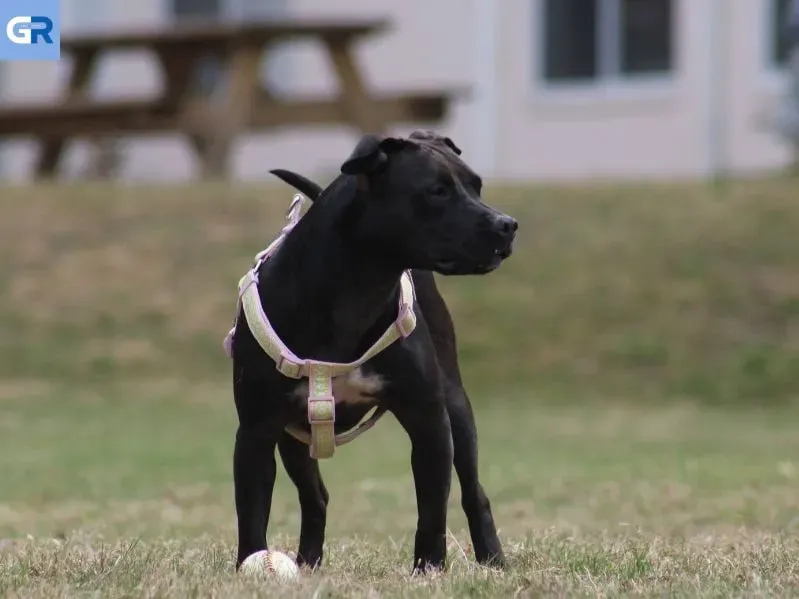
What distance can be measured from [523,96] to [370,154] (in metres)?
16.4

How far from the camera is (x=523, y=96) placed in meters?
20.5

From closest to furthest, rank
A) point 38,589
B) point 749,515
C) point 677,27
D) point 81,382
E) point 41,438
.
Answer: point 38,589 → point 749,515 → point 41,438 → point 81,382 → point 677,27

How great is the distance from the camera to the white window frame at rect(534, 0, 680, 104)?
2014cm

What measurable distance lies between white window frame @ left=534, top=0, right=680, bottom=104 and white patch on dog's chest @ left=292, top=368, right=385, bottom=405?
Result: 1604cm

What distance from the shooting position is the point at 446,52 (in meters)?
20.8

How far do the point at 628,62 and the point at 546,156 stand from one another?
5.25ft

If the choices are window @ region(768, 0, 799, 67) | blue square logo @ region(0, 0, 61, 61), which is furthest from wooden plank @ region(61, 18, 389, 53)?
blue square logo @ region(0, 0, 61, 61)

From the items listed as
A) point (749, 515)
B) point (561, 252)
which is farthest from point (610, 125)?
point (749, 515)

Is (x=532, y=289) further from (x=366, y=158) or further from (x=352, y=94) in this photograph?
(x=366, y=158)

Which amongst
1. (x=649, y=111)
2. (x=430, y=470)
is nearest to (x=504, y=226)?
(x=430, y=470)

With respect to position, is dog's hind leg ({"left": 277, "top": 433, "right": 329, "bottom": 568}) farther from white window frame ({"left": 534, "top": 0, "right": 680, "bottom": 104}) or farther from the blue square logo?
white window frame ({"left": 534, "top": 0, "right": 680, "bottom": 104})

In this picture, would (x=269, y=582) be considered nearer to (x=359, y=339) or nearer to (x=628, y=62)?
(x=359, y=339)

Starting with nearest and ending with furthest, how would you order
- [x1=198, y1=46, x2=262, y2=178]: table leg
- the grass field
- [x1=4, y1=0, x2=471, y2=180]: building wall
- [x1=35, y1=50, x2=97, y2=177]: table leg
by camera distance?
the grass field, [x1=198, y1=46, x2=262, y2=178]: table leg, [x1=35, y1=50, x2=97, y2=177]: table leg, [x1=4, y1=0, x2=471, y2=180]: building wall

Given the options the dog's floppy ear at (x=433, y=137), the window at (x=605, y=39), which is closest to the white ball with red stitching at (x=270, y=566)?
the dog's floppy ear at (x=433, y=137)
